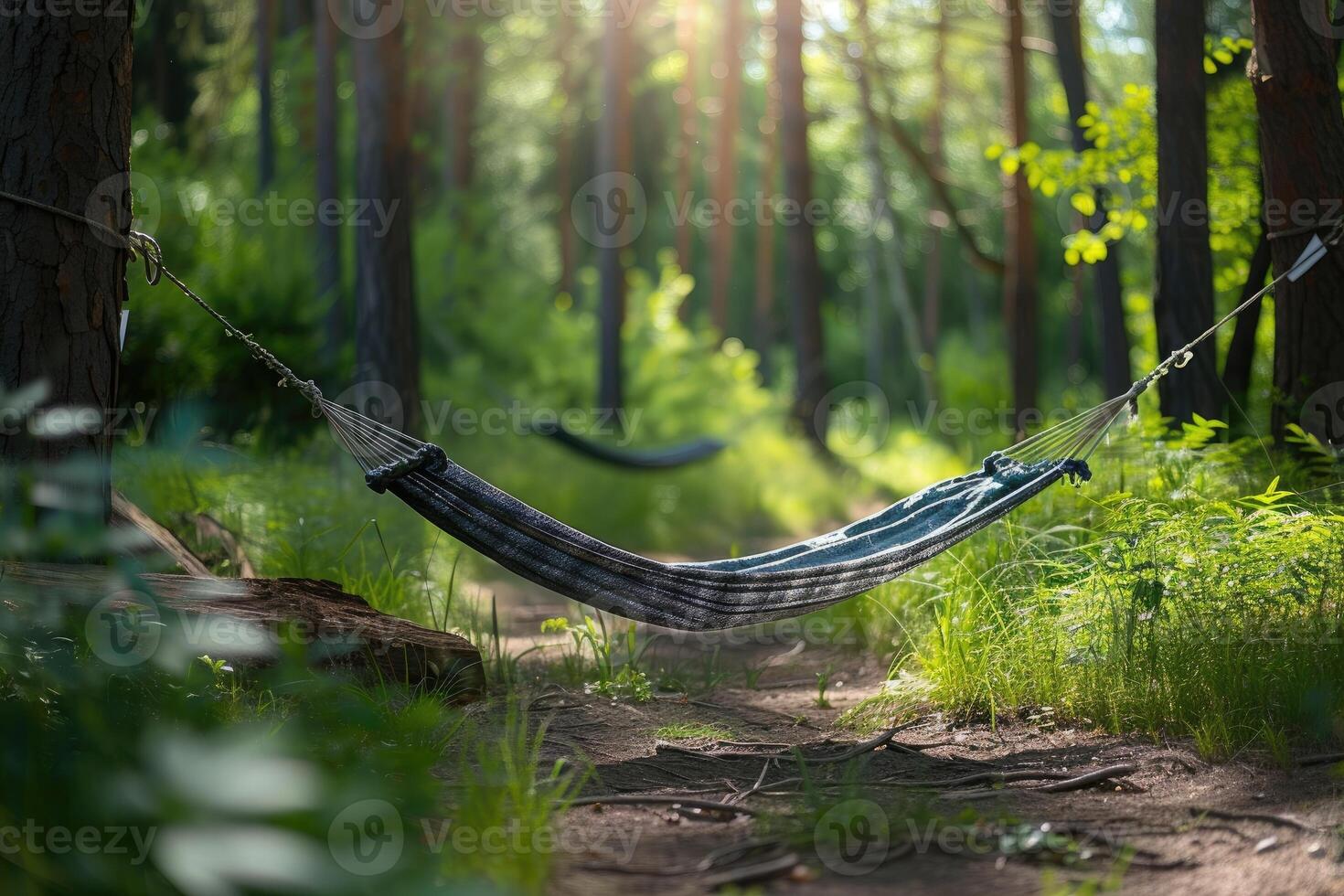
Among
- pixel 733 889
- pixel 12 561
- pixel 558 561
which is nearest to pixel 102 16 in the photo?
pixel 12 561

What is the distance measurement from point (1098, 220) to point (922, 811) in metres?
5.03

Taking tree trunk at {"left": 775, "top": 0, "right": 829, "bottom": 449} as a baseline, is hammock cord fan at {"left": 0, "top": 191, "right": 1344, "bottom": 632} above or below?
below

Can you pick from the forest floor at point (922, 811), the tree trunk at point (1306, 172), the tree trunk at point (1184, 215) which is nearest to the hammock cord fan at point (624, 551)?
the forest floor at point (922, 811)

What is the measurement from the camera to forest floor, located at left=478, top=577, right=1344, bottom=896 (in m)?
2.01

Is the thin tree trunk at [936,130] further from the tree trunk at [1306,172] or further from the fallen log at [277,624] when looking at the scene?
the fallen log at [277,624]

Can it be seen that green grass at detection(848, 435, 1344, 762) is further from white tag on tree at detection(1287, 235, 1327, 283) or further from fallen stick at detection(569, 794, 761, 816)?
fallen stick at detection(569, 794, 761, 816)

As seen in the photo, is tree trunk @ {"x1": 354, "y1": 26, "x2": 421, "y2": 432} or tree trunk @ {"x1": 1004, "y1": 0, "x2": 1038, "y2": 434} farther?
Answer: tree trunk @ {"x1": 1004, "y1": 0, "x2": 1038, "y2": 434}

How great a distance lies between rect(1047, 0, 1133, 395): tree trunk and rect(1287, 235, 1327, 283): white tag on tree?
2638 millimetres

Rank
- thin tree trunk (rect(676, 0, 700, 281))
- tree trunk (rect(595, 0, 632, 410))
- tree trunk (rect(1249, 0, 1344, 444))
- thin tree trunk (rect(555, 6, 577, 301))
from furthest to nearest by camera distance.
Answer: thin tree trunk (rect(555, 6, 577, 301))
thin tree trunk (rect(676, 0, 700, 281))
tree trunk (rect(595, 0, 632, 410))
tree trunk (rect(1249, 0, 1344, 444))

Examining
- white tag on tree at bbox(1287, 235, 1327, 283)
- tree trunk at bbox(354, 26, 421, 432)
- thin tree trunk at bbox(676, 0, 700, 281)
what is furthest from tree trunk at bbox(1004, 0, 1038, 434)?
white tag on tree at bbox(1287, 235, 1327, 283)

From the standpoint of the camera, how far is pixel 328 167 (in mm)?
8445

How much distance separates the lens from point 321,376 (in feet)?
23.2

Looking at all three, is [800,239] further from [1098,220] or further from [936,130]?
[936,130]

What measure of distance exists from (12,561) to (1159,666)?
2.66m
